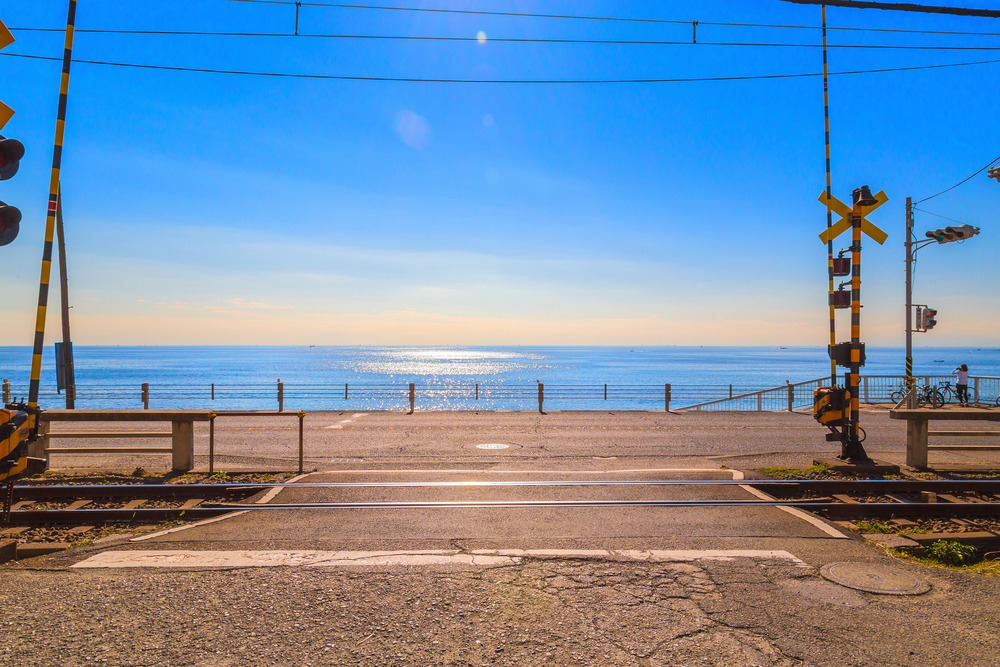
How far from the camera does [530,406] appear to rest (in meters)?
67.0

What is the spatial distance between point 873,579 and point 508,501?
13.3ft

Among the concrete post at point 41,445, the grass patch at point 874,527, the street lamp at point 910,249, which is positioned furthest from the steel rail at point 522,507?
the street lamp at point 910,249

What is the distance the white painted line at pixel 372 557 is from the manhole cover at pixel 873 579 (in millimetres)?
288

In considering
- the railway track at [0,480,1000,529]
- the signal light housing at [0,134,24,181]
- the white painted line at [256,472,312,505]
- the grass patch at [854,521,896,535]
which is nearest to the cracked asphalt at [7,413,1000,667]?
the railway track at [0,480,1000,529]

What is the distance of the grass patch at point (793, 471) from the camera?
8.90 metres

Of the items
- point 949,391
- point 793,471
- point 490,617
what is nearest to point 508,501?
point 490,617

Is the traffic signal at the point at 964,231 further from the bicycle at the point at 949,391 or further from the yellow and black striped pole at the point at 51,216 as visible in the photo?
the yellow and black striped pole at the point at 51,216

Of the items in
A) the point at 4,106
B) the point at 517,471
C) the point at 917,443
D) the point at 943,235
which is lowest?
the point at 517,471

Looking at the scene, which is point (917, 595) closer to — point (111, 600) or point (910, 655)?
point (910, 655)

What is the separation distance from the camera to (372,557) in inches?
203

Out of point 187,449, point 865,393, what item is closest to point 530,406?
point 865,393

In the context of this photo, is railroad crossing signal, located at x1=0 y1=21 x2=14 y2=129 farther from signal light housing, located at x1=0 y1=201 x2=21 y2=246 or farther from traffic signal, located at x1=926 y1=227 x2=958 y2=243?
traffic signal, located at x1=926 y1=227 x2=958 y2=243

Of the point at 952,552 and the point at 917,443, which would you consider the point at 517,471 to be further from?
the point at 917,443

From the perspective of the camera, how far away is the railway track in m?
6.97
